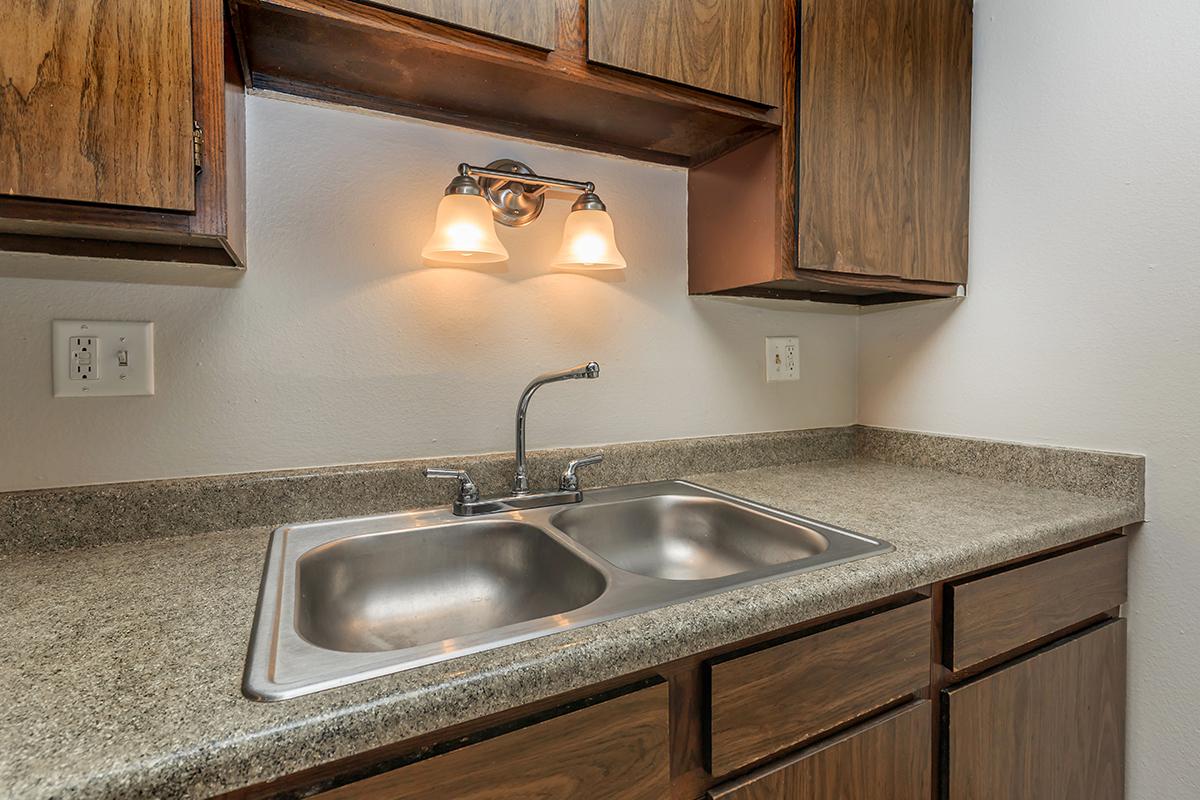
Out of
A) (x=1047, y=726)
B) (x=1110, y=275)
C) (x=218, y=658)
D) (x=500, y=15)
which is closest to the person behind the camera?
(x=218, y=658)

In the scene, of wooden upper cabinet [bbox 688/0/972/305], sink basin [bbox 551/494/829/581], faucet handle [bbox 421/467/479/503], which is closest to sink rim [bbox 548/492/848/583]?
sink basin [bbox 551/494/829/581]

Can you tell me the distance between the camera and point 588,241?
107 centimetres

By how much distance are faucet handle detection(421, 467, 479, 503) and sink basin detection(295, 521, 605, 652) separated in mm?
56

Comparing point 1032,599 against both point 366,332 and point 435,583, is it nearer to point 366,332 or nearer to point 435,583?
point 435,583

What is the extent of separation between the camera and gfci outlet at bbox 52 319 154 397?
2.70 feet

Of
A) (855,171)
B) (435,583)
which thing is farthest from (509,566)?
(855,171)

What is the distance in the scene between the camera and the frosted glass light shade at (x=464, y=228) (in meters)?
0.95

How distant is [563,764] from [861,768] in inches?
17.3

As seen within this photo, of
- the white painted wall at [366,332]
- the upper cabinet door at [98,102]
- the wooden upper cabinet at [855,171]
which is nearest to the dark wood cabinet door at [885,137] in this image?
the wooden upper cabinet at [855,171]

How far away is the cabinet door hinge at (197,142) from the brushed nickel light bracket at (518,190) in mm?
420

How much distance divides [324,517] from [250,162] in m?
0.60

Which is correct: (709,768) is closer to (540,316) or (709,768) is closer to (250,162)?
(540,316)

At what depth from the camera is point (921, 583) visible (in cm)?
76

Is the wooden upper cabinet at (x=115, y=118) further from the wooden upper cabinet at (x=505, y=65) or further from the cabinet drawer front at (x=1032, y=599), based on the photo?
the cabinet drawer front at (x=1032, y=599)
